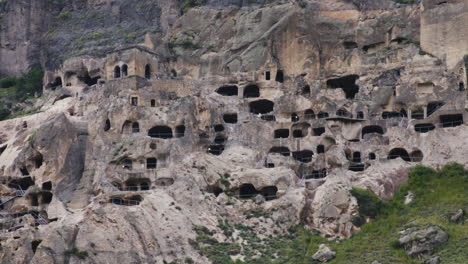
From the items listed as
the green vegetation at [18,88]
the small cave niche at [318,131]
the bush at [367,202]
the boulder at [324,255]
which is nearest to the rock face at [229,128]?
the small cave niche at [318,131]

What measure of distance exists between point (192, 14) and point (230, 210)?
2978 cm

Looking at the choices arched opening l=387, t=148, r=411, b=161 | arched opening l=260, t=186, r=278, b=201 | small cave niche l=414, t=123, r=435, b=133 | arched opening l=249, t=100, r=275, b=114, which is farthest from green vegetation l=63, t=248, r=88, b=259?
small cave niche l=414, t=123, r=435, b=133

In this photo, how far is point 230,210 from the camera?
67.0m

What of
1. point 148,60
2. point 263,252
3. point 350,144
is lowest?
point 263,252

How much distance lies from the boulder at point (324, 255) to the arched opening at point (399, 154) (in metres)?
12.2

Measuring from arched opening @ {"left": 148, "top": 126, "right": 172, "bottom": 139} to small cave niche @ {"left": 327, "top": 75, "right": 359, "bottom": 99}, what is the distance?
53.1ft

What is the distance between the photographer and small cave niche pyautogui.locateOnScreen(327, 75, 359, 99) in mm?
81438

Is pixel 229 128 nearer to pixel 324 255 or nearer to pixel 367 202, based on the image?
pixel 367 202

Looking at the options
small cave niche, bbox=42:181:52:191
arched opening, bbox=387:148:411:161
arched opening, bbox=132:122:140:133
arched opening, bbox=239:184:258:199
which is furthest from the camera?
arched opening, bbox=132:122:140:133

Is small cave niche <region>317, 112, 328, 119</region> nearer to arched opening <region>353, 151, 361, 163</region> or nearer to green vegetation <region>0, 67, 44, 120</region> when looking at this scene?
arched opening <region>353, 151, 361, 163</region>

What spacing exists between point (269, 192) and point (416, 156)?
11886 mm

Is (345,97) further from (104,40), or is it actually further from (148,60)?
→ (104,40)

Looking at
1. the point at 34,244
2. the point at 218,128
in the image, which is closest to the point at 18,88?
the point at 218,128

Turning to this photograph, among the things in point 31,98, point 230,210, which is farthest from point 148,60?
point 230,210
